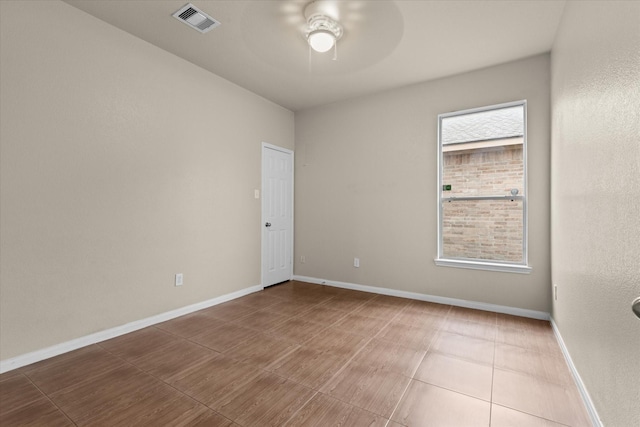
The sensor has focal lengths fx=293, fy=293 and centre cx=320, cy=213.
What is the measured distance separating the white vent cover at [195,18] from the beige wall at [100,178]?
0.66 metres

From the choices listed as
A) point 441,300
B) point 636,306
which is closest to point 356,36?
point 636,306

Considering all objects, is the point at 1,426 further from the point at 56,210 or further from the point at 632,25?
the point at 632,25

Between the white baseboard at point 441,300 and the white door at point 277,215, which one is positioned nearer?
the white baseboard at point 441,300

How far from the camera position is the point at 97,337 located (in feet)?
8.55

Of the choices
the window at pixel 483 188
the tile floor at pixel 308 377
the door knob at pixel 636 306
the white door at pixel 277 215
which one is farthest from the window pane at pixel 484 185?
the door knob at pixel 636 306

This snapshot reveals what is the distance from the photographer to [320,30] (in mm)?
2602

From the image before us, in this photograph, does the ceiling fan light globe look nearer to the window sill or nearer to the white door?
the white door

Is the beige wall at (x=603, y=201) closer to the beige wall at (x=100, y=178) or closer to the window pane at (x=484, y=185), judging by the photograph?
the window pane at (x=484, y=185)

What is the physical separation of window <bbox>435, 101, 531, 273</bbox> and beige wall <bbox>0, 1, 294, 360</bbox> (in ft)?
9.23

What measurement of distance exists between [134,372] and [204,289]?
146 centimetres

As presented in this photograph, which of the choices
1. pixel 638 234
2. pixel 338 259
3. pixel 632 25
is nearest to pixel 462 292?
pixel 338 259

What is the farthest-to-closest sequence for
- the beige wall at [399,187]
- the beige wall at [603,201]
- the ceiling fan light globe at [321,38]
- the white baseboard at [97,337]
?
the beige wall at [399,187], the ceiling fan light globe at [321,38], the white baseboard at [97,337], the beige wall at [603,201]

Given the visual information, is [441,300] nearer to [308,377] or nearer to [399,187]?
[399,187]

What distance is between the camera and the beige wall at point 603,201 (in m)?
1.21
